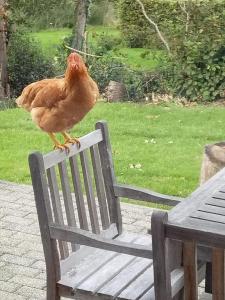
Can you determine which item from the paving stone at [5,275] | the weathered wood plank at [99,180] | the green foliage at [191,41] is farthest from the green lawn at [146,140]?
the weathered wood plank at [99,180]

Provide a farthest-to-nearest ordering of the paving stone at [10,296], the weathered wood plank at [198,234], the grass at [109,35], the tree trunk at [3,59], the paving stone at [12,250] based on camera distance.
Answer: the grass at [109,35] → the tree trunk at [3,59] → the paving stone at [12,250] → the paving stone at [10,296] → the weathered wood plank at [198,234]

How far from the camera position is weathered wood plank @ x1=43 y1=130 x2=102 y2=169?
3078 mm

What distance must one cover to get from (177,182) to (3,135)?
2.94m

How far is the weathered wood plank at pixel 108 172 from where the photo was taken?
355 cm

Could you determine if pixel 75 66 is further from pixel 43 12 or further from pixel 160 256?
pixel 43 12

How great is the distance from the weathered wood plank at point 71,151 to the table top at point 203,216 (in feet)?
2.11

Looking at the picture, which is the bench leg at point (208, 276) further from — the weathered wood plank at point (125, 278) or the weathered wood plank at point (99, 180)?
the weathered wood plank at point (99, 180)

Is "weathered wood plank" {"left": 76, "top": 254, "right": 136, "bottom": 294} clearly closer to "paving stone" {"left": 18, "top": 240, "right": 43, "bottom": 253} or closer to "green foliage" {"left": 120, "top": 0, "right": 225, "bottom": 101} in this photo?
"paving stone" {"left": 18, "top": 240, "right": 43, "bottom": 253}

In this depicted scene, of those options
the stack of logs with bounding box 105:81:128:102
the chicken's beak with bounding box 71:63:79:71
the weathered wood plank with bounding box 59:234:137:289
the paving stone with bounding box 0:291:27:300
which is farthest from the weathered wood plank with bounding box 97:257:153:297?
the stack of logs with bounding box 105:81:128:102

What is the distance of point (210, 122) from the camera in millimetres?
9016

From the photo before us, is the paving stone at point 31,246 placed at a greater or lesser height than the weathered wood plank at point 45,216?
lesser

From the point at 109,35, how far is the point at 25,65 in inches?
83.6

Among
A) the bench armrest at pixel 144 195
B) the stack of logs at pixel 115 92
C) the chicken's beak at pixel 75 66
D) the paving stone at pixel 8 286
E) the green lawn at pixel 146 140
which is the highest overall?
the chicken's beak at pixel 75 66

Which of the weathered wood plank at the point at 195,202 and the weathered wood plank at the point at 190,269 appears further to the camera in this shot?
the weathered wood plank at the point at 195,202
